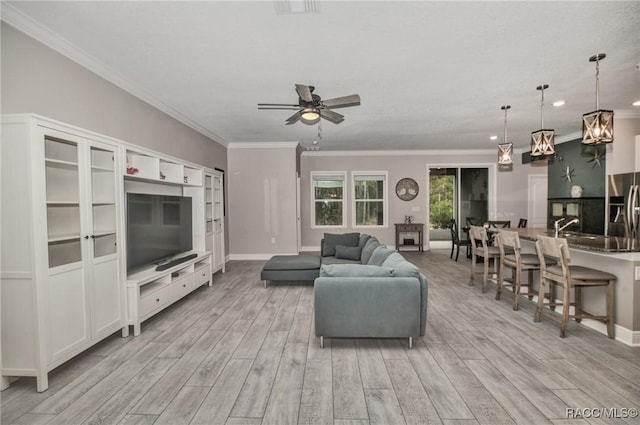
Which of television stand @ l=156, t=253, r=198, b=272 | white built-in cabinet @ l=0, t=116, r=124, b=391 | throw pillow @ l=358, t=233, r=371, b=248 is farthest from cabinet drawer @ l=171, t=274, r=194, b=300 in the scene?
throw pillow @ l=358, t=233, r=371, b=248

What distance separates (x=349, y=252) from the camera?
512cm

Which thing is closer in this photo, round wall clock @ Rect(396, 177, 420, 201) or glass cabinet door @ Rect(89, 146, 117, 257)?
glass cabinet door @ Rect(89, 146, 117, 257)

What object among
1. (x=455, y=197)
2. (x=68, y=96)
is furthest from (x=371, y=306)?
(x=455, y=197)

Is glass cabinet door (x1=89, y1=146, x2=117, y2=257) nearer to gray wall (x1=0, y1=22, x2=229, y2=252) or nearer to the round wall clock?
gray wall (x1=0, y1=22, x2=229, y2=252)

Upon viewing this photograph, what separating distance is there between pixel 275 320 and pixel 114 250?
6.22 feet

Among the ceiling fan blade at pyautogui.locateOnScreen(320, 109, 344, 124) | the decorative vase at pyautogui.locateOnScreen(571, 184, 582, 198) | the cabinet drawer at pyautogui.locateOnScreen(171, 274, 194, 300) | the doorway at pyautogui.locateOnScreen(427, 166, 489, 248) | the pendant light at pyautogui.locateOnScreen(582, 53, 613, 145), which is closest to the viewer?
the pendant light at pyautogui.locateOnScreen(582, 53, 613, 145)

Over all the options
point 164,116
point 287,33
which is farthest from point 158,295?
point 287,33

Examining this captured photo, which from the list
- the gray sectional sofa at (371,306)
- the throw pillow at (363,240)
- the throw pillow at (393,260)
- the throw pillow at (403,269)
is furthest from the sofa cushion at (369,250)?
the gray sectional sofa at (371,306)

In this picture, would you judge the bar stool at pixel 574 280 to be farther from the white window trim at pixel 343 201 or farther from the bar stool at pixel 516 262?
the white window trim at pixel 343 201

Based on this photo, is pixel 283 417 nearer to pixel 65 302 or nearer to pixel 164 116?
pixel 65 302

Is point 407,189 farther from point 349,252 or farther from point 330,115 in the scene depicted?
point 330,115

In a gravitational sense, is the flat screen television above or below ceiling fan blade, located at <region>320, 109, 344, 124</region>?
below

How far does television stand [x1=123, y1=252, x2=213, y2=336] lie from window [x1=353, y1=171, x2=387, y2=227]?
4895 millimetres

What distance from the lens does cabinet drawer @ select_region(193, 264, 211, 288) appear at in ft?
14.6
